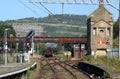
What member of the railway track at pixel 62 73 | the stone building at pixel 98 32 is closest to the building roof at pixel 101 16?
the stone building at pixel 98 32

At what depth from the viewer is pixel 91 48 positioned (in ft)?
329

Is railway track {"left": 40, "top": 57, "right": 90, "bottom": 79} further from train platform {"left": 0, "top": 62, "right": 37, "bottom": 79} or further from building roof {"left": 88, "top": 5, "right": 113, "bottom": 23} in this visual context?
building roof {"left": 88, "top": 5, "right": 113, "bottom": 23}

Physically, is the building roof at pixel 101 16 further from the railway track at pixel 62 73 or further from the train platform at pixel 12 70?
the train platform at pixel 12 70

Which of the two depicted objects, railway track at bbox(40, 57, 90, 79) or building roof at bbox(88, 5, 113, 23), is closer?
railway track at bbox(40, 57, 90, 79)

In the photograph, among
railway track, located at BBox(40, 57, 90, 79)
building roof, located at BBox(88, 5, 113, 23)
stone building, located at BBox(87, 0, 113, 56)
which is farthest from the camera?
building roof, located at BBox(88, 5, 113, 23)

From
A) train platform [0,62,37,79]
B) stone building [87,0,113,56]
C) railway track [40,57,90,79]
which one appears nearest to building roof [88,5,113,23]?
stone building [87,0,113,56]

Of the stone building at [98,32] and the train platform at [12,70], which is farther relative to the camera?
the stone building at [98,32]

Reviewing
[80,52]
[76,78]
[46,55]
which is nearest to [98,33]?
[80,52]

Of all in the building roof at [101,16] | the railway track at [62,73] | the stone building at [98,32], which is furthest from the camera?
the building roof at [101,16]

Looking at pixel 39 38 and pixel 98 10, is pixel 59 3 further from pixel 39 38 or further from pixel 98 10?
pixel 39 38

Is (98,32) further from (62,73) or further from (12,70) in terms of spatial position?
(12,70)

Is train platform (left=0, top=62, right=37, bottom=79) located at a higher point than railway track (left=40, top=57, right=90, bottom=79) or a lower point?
higher

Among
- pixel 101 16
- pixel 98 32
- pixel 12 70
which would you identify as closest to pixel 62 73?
pixel 12 70

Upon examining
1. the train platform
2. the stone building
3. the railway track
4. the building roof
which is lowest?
the railway track
